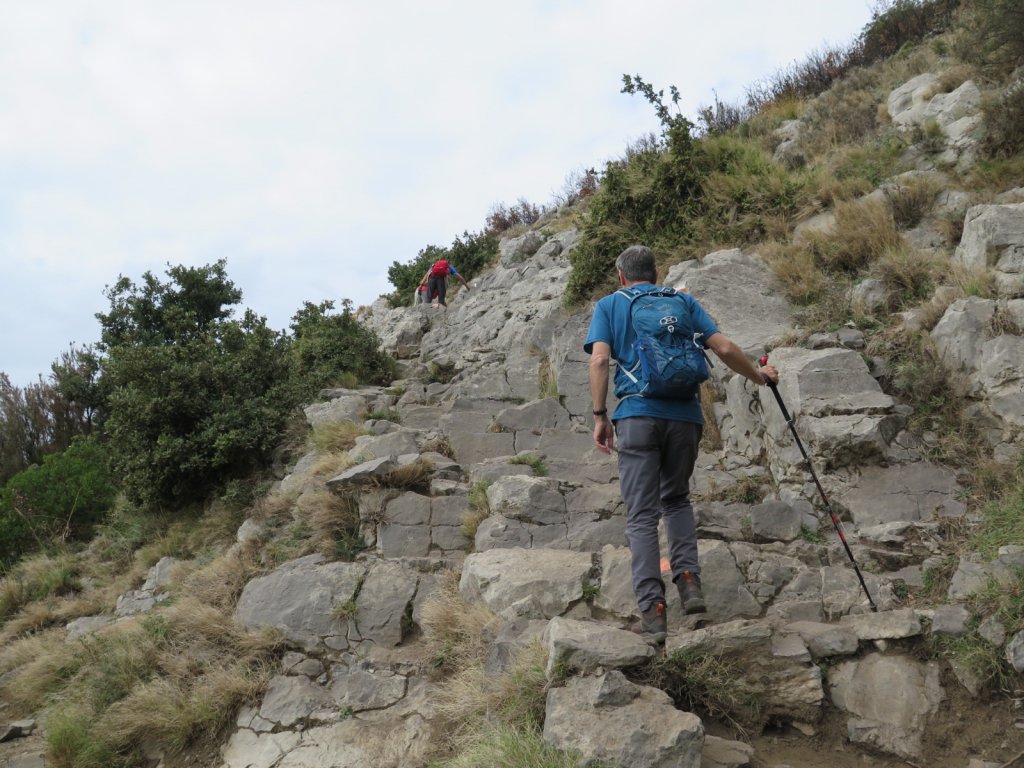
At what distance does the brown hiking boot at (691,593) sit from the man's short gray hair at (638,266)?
195 centimetres

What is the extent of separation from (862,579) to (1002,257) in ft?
14.8

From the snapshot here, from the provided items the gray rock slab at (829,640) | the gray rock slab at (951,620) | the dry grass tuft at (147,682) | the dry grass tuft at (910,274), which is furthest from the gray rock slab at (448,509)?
the dry grass tuft at (910,274)

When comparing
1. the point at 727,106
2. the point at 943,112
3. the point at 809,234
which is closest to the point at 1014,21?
the point at 943,112

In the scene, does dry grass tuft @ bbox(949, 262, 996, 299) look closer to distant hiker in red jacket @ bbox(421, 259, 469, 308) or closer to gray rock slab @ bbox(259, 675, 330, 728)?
gray rock slab @ bbox(259, 675, 330, 728)

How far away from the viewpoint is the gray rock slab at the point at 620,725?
3.49m

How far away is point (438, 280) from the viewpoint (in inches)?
707

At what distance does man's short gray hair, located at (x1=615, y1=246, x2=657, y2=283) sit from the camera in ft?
16.5

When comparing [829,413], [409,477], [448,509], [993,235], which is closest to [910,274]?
[993,235]

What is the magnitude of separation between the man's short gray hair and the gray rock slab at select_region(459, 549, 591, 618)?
90.0 inches

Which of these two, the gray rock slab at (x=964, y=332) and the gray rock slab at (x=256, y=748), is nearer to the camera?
the gray rock slab at (x=256, y=748)

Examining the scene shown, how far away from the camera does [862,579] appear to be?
16.8ft

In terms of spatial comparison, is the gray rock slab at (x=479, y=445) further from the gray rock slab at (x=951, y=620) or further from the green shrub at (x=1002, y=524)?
the gray rock slab at (x=951, y=620)

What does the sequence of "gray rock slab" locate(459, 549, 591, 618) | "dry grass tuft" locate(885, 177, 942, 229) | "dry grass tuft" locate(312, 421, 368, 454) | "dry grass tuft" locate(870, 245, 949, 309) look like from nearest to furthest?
"gray rock slab" locate(459, 549, 591, 618)
"dry grass tuft" locate(870, 245, 949, 309)
"dry grass tuft" locate(312, 421, 368, 454)
"dry grass tuft" locate(885, 177, 942, 229)

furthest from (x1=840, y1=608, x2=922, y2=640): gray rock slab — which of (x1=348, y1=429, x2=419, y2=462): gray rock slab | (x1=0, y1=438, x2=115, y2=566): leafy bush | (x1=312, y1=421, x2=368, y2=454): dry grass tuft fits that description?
(x1=0, y1=438, x2=115, y2=566): leafy bush
